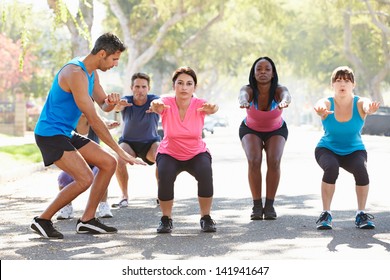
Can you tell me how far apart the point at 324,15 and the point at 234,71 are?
24.0ft

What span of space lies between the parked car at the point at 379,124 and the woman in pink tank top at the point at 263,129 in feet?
101

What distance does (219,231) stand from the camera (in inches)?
335

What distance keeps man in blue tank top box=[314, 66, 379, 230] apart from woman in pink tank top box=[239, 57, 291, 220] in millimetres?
741

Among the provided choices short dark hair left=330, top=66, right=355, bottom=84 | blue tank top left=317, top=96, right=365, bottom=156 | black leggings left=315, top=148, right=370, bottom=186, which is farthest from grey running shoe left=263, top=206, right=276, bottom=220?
short dark hair left=330, top=66, right=355, bottom=84

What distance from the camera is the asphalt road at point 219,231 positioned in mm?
6992

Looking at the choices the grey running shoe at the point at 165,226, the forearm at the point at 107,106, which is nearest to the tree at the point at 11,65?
the forearm at the point at 107,106

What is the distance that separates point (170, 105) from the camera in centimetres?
843

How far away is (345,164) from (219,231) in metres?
1.46

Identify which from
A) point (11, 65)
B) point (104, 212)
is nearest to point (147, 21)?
point (11, 65)

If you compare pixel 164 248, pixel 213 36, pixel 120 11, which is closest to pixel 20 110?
pixel 120 11

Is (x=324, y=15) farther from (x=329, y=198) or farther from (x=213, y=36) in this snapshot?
(x=329, y=198)

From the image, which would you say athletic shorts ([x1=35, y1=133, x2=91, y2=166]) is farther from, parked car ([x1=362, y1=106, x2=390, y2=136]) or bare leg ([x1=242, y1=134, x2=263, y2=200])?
parked car ([x1=362, y1=106, x2=390, y2=136])

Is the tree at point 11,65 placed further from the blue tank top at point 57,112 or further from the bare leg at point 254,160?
the blue tank top at point 57,112

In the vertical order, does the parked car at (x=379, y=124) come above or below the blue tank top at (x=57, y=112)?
below
